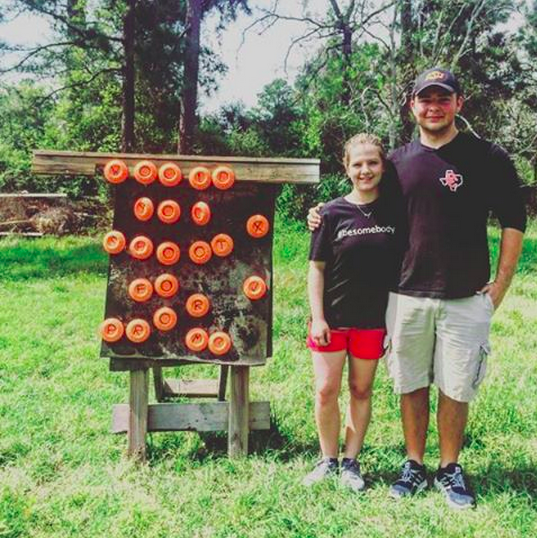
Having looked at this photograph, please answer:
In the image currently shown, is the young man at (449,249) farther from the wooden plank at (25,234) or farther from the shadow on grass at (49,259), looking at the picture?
the wooden plank at (25,234)

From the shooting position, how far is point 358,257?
2957 millimetres

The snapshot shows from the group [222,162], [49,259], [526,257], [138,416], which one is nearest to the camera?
[222,162]

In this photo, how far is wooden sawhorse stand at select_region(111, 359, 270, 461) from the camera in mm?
3352

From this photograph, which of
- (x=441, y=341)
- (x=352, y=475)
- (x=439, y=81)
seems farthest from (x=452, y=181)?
(x=352, y=475)

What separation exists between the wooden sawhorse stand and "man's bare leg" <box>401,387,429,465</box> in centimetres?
82

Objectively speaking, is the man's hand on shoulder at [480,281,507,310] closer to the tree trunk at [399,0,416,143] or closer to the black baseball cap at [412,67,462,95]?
the black baseball cap at [412,67,462,95]

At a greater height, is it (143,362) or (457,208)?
(457,208)

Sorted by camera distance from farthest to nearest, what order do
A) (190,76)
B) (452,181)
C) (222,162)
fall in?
(190,76) < (222,162) < (452,181)

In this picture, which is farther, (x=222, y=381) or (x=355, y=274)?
(x=222, y=381)

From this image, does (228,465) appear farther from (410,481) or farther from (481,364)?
(481,364)

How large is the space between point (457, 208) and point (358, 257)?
0.50m

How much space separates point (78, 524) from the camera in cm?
279

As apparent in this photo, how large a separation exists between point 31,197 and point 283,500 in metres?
12.4

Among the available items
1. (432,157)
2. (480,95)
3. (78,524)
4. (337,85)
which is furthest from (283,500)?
(480,95)
